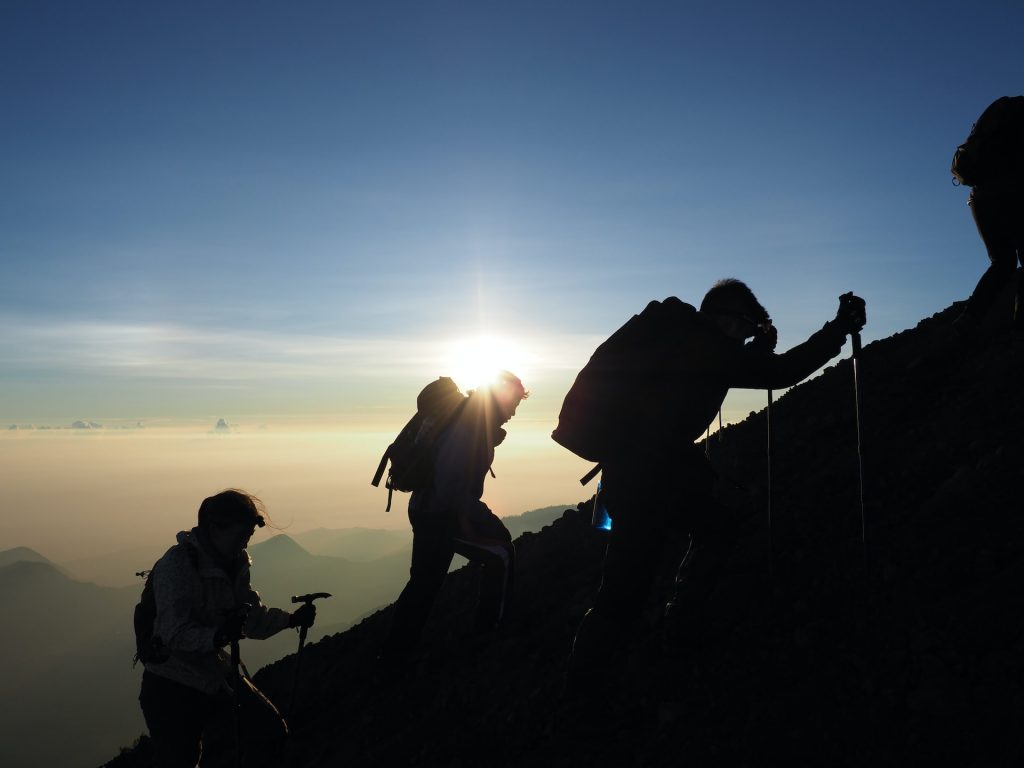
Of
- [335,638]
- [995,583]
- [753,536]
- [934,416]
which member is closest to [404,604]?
[753,536]

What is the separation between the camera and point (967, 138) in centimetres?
514

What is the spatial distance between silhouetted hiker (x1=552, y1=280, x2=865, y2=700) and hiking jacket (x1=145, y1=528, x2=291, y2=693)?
2.96 m

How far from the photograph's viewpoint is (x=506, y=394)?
8.60 meters

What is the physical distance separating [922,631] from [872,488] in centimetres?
306

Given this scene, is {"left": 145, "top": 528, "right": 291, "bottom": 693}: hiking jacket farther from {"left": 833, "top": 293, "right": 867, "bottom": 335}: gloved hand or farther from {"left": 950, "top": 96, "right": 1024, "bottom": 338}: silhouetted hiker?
{"left": 950, "top": 96, "right": 1024, "bottom": 338}: silhouetted hiker

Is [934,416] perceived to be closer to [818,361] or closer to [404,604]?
[818,361]

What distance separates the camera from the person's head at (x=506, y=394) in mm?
8562

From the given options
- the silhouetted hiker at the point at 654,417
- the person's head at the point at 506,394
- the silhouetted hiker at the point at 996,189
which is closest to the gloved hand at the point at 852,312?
the silhouetted hiker at the point at 654,417

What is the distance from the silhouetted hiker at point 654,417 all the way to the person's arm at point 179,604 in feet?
9.52

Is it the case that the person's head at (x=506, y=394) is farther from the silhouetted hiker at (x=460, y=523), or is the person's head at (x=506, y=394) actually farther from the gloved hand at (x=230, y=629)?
the gloved hand at (x=230, y=629)

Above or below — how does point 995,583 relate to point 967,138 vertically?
below

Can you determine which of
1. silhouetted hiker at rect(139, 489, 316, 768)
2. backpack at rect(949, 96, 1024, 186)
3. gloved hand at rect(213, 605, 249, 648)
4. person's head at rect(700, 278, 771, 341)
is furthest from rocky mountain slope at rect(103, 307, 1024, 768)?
backpack at rect(949, 96, 1024, 186)

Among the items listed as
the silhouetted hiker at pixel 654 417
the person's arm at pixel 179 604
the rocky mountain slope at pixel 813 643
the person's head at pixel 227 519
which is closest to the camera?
the rocky mountain slope at pixel 813 643

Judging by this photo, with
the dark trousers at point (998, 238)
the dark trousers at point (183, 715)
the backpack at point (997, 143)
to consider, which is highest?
the backpack at point (997, 143)
